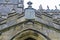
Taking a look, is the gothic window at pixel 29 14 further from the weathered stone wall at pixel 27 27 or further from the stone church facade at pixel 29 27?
the weathered stone wall at pixel 27 27

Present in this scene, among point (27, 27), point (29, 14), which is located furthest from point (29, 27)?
point (29, 14)

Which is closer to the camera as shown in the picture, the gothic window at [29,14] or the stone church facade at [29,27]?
the stone church facade at [29,27]

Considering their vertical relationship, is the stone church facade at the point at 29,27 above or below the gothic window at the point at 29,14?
below

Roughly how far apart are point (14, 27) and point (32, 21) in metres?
1.59

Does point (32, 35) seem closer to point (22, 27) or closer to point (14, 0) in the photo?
point (22, 27)

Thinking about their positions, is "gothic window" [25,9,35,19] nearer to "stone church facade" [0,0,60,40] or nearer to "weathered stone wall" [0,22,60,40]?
"stone church facade" [0,0,60,40]

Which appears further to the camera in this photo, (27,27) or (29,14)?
(29,14)

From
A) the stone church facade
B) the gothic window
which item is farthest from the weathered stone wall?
the gothic window

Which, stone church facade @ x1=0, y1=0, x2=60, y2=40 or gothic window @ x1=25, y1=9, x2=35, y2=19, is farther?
gothic window @ x1=25, y1=9, x2=35, y2=19

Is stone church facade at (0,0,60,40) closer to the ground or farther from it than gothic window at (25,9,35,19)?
closer to the ground

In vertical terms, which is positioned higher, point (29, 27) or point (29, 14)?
point (29, 14)

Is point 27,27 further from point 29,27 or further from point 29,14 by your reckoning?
point 29,14

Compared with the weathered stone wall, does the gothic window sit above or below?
above

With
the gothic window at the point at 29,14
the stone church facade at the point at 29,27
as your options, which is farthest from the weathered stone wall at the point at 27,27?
the gothic window at the point at 29,14
